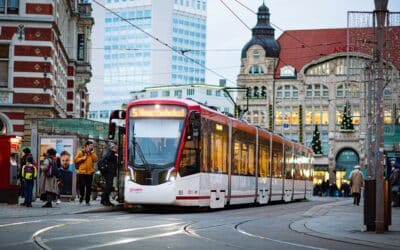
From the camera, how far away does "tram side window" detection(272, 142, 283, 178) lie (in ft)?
112

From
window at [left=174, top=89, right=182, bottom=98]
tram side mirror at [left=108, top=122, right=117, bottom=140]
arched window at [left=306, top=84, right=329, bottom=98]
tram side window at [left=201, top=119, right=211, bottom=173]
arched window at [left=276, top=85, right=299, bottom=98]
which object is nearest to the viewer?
tram side mirror at [left=108, top=122, right=117, bottom=140]

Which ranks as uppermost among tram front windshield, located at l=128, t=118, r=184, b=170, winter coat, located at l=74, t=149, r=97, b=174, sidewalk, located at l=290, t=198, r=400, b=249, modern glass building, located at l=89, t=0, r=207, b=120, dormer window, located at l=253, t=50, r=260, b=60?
modern glass building, located at l=89, t=0, r=207, b=120

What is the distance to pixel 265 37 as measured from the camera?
360ft

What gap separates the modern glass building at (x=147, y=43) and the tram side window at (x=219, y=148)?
14485 cm

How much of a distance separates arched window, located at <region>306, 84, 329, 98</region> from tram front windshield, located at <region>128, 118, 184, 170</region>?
286 feet

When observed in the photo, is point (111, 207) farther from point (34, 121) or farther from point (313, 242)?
point (313, 242)

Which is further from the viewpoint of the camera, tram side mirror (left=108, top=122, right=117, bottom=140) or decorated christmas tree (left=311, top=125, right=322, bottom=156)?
decorated christmas tree (left=311, top=125, right=322, bottom=156)

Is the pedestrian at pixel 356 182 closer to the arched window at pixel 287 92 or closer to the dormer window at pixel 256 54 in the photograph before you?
the arched window at pixel 287 92

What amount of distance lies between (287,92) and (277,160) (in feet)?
248

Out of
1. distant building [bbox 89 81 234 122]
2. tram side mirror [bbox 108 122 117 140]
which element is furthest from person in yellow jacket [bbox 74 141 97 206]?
distant building [bbox 89 81 234 122]

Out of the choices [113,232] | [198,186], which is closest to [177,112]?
[198,186]

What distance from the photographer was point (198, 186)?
23500 mm

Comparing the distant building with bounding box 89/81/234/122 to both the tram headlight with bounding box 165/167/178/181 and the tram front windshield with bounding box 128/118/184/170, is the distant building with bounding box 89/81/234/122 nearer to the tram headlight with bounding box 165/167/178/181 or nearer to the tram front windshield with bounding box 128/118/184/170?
the tram front windshield with bounding box 128/118/184/170

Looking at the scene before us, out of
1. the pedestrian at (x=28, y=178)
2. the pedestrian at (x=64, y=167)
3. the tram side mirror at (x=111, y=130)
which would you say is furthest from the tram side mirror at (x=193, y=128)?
the pedestrian at (x=64, y=167)
